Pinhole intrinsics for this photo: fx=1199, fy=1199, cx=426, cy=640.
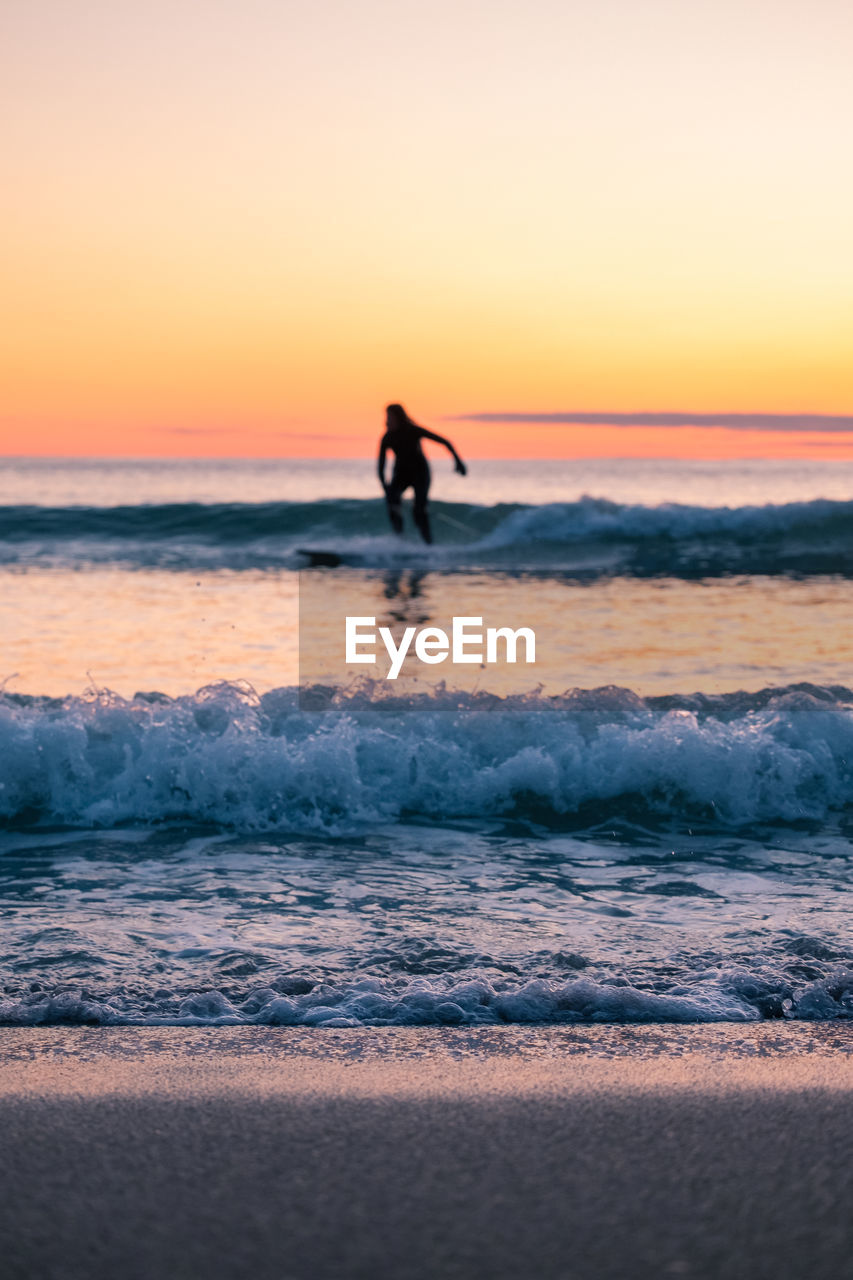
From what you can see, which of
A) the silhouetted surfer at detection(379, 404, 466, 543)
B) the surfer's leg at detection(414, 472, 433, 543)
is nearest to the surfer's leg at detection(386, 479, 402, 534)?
the silhouetted surfer at detection(379, 404, 466, 543)

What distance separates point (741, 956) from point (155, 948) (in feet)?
5.84

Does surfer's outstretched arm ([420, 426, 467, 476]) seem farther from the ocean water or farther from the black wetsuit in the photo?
the ocean water

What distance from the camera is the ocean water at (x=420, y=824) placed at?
11.0ft

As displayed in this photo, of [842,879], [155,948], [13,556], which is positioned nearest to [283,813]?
[155,948]

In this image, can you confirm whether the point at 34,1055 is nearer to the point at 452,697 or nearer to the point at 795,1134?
the point at 795,1134

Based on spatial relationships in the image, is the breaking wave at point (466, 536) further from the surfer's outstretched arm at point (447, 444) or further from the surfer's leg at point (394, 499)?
the surfer's outstretched arm at point (447, 444)

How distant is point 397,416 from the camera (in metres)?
16.1

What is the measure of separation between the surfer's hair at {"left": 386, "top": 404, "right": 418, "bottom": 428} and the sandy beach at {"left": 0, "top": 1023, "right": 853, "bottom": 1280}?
1355cm

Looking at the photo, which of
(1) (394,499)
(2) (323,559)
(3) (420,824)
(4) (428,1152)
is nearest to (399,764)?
(3) (420,824)

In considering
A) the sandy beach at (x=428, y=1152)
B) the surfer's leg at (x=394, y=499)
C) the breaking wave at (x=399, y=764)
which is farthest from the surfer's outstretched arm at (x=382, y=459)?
the sandy beach at (x=428, y=1152)

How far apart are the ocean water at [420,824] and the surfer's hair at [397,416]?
16.4 ft

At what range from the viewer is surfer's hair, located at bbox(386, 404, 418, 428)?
16.0 m

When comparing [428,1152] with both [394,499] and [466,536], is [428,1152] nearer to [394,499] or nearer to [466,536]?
[394,499]

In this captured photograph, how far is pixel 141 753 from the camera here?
5930 mm
